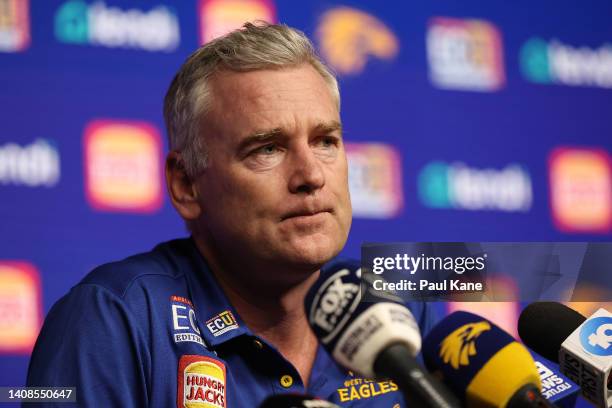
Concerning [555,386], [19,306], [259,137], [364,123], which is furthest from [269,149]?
[364,123]

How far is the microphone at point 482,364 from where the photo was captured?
1.10 meters

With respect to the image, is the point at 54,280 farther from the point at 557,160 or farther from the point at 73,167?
the point at 557,160

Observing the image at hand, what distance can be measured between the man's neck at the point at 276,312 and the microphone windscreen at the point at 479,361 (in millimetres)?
732

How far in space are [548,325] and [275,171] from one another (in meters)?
0.69

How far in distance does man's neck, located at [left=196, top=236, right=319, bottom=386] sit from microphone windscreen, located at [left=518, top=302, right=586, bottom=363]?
0.65 m

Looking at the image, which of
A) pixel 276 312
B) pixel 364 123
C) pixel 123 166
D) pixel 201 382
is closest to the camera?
pixel 201 382

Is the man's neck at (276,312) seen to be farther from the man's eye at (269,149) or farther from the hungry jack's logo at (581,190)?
the hungry jack's logo at (581,190)

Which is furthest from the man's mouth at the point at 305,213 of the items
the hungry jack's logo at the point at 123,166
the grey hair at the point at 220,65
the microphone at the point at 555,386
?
the hungry jack's logo at the point at 123,166

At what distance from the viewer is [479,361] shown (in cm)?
114

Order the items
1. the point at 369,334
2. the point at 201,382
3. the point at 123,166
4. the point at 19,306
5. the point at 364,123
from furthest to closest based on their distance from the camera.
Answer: the point at 364,123
the point at 123,166
the point at 19,306
the point at 201,382
the point at 369,334

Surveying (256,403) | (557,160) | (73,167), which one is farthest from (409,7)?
(256,403)

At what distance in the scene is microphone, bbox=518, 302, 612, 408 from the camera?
1231 millimetres

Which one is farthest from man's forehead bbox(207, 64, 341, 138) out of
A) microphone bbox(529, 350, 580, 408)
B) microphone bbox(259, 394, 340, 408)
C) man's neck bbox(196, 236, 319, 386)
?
microphone bbox(259, 394, 340, 408)

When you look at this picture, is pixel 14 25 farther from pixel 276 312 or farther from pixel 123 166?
pixel 276 312
